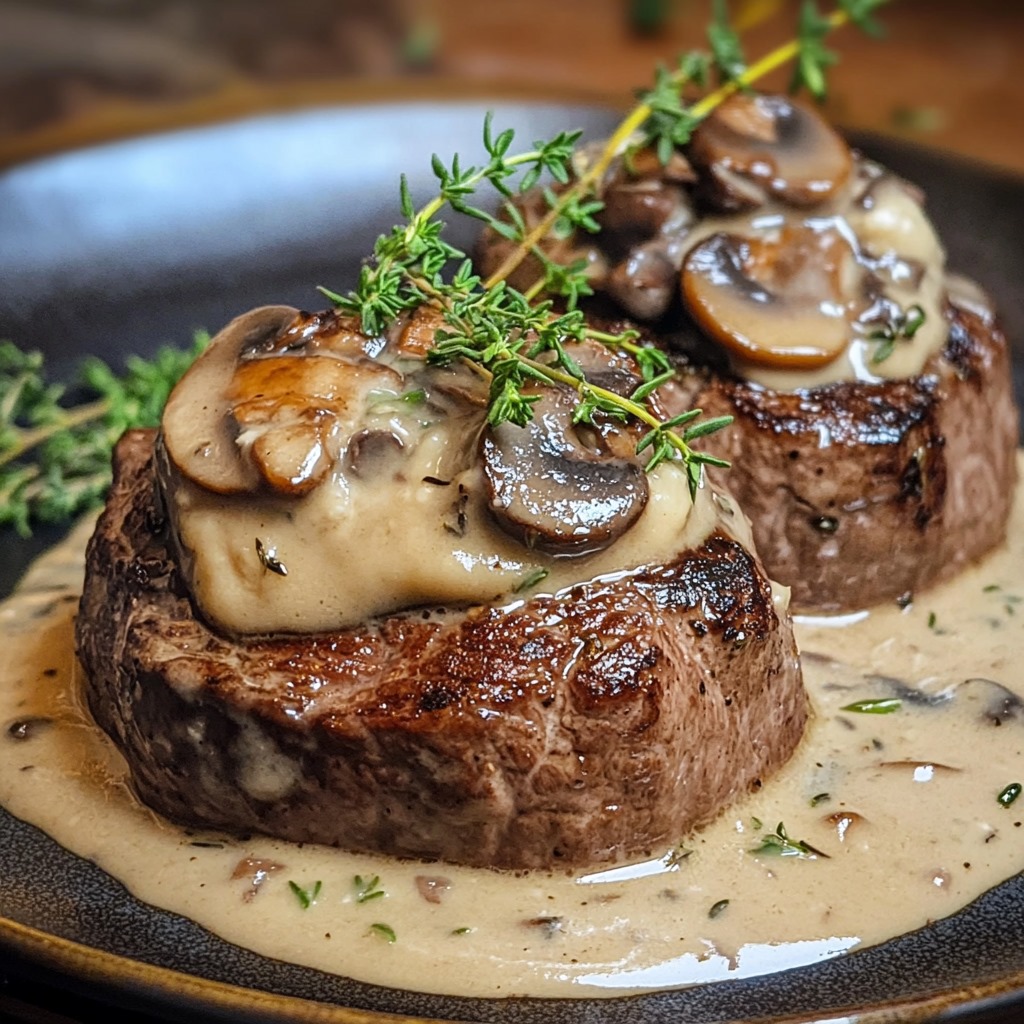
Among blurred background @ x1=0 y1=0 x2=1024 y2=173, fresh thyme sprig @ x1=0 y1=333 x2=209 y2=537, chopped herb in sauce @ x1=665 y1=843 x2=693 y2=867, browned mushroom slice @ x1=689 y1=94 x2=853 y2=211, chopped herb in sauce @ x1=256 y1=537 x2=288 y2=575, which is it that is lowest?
blurred background @ x1=0 y1=0 x2=1024 y2=173

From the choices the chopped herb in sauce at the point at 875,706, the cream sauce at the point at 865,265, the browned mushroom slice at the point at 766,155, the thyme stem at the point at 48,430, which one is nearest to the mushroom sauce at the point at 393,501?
the chopped herb in sauce at the point at 875,706

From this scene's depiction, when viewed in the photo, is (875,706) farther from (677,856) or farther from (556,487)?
(556,487)

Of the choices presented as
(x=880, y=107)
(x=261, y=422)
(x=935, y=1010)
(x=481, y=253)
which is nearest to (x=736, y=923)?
(x=935, y=1010)

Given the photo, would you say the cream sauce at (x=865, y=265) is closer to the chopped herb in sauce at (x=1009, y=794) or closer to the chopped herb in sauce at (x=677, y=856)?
A: the chopped herb in sauce at (x=1009, y=794)

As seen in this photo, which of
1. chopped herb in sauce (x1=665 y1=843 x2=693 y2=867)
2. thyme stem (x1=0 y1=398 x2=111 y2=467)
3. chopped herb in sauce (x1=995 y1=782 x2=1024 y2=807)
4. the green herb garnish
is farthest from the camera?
thyme stem (x1=0 y1=398 x2=111 y2=467)

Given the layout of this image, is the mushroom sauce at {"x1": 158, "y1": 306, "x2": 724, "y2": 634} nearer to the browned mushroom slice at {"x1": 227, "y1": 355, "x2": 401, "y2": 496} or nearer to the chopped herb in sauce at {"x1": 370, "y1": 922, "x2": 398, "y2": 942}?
the browned mushroom slice at {"x1": 227, "y1": 355, "x2": 401, "y2": 496}

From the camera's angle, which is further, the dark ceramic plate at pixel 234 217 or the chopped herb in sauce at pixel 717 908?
the dark ceramic plate at pixel 234 217

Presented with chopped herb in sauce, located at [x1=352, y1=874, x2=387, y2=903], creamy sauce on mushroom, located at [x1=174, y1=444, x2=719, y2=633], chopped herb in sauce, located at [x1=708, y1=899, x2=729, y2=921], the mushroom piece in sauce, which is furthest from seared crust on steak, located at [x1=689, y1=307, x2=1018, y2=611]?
chopped herb in sauce, located at [x1=352, y1=874, x2=387, y2=903]
